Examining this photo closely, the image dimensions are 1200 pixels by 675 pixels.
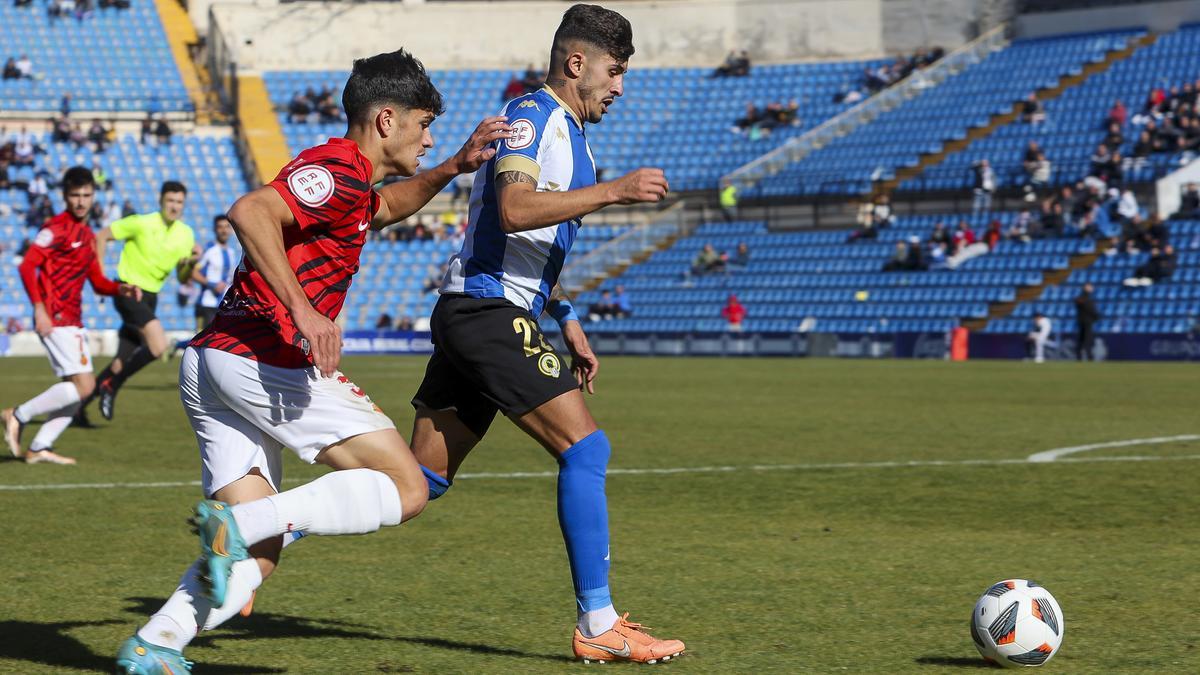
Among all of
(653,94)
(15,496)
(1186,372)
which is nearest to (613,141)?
(653,94)

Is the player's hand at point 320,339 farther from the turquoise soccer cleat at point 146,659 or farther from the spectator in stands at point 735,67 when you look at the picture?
the spectator in stands at point 735,67

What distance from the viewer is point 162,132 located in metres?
47.8

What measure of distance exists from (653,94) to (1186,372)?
2832 cm

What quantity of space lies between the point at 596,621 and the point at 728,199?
40.5 meters

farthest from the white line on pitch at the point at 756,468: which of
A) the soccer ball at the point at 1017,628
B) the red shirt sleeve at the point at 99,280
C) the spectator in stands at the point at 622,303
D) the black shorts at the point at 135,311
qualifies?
the spectator in stands at the point at 622,303

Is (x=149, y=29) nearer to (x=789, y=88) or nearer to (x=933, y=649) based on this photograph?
(x=789, y=88)

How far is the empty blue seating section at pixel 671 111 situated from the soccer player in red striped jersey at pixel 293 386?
42.3 meters

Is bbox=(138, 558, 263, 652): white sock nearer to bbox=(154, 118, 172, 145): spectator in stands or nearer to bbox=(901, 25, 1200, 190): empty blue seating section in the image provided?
bbox=(901, 25, 1200, 190): empty blue seating section

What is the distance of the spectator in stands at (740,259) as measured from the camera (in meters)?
43.5

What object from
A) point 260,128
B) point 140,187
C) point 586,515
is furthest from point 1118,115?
point 586,515

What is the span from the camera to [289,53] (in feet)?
172

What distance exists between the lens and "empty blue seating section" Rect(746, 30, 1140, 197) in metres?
44.0

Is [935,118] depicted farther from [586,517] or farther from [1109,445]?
[586,517]

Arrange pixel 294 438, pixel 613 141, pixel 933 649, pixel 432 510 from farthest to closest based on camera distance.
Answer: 1. pixel 613 141
2. pixel 432 510
3. pixel 933 649
4. pixel 294 438
